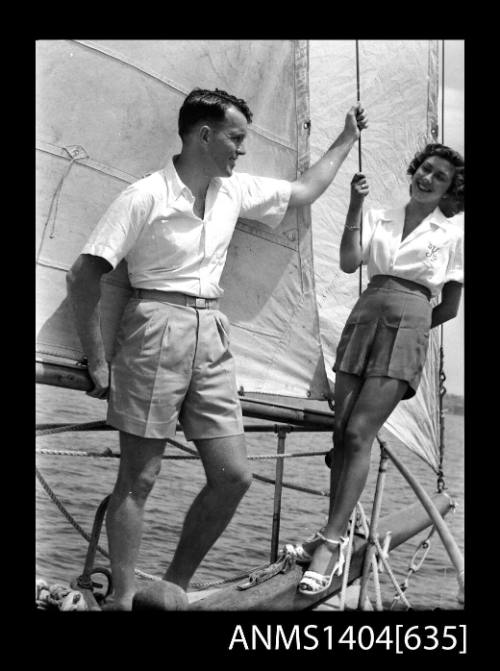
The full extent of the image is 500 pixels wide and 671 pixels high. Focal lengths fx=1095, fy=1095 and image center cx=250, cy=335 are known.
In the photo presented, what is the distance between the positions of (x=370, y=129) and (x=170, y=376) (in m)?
1.92

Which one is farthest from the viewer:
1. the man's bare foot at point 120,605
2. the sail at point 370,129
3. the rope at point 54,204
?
the sail at point 370,129

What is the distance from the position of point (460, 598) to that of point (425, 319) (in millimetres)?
1431

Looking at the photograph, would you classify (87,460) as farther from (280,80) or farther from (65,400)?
(280,80)

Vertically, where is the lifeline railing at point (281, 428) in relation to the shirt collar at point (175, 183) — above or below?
below

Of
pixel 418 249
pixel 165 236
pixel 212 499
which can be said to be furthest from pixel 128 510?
pixel 418 249

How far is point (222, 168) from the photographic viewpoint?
3.59 meters

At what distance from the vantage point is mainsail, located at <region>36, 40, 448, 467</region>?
3.77m

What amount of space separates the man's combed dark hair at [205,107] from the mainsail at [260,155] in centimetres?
32

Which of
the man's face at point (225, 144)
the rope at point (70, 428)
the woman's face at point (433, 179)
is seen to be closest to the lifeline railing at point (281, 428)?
the rope at point (70, 428)

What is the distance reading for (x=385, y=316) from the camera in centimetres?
397

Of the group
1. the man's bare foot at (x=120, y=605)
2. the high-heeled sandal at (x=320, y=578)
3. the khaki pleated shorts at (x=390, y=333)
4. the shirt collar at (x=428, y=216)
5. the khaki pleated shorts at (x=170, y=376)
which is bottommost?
the man's bare foot at (x=120, y=605)

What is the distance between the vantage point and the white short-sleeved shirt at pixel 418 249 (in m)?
3.97

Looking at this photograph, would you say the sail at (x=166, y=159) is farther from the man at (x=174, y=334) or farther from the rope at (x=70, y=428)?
the rope at (x=70, y=428)

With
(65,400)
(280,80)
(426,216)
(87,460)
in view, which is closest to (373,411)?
(426,216)
